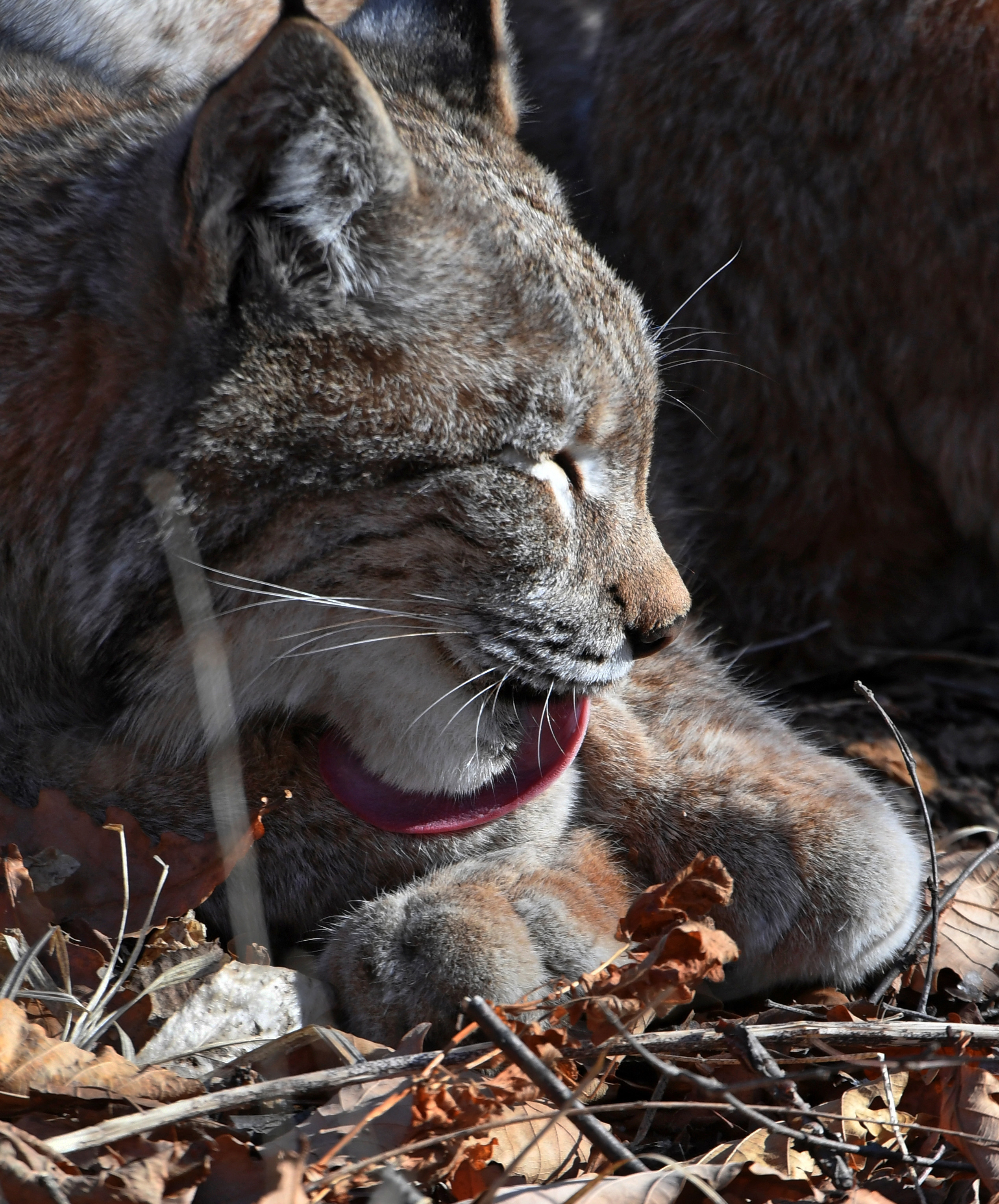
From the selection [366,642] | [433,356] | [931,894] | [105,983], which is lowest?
[931,894]

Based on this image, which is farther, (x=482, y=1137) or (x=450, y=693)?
(x=450, y=693)

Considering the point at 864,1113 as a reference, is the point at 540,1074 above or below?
above

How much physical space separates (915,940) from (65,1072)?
1482 mm

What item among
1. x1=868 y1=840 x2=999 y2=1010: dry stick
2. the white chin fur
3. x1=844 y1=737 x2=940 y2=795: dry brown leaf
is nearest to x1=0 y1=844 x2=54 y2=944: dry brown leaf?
the white chin fur

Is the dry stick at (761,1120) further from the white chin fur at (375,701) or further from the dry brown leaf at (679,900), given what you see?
the white chin fur at (375,701)

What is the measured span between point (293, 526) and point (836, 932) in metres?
1.18

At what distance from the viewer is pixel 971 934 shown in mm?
2525

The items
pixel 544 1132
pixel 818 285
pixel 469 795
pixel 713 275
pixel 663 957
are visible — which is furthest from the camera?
pixel 818 285

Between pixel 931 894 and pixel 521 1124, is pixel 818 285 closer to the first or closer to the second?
pixel 931 894

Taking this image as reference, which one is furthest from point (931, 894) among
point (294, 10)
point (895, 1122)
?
point (294, 10)

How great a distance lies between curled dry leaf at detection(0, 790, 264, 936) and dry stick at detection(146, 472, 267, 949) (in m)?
0.05

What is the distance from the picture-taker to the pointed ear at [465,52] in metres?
2.58

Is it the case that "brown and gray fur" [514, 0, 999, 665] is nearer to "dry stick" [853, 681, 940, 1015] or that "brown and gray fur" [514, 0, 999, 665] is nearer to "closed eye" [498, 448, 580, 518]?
"closed eye" [498, 448, 580, 518]

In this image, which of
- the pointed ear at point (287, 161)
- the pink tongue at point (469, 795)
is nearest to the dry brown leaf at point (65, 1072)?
the pink tongue at point (469, 795)
